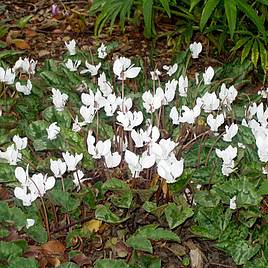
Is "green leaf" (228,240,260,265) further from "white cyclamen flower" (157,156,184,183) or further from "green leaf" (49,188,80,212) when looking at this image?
"green leaf" (49,188,80,212)

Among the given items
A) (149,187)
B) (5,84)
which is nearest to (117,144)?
(149,187)

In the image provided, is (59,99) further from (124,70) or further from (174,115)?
(174,115)

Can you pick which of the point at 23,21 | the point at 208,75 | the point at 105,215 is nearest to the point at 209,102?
the point at 208,75

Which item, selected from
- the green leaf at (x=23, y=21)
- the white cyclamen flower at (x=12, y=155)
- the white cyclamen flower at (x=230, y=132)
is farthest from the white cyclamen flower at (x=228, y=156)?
the green leaf at (x=23, y=21)

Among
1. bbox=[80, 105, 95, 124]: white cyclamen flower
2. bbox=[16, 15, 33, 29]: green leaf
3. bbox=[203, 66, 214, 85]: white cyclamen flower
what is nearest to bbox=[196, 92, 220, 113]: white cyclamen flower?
bbox=[203, 66, 214, 85]: white cyclamen flower

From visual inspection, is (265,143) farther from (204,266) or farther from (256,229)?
(204,266)

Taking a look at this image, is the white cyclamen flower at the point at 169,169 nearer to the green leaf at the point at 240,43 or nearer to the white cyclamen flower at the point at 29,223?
the white cyclamen flower at the point at 29,223
